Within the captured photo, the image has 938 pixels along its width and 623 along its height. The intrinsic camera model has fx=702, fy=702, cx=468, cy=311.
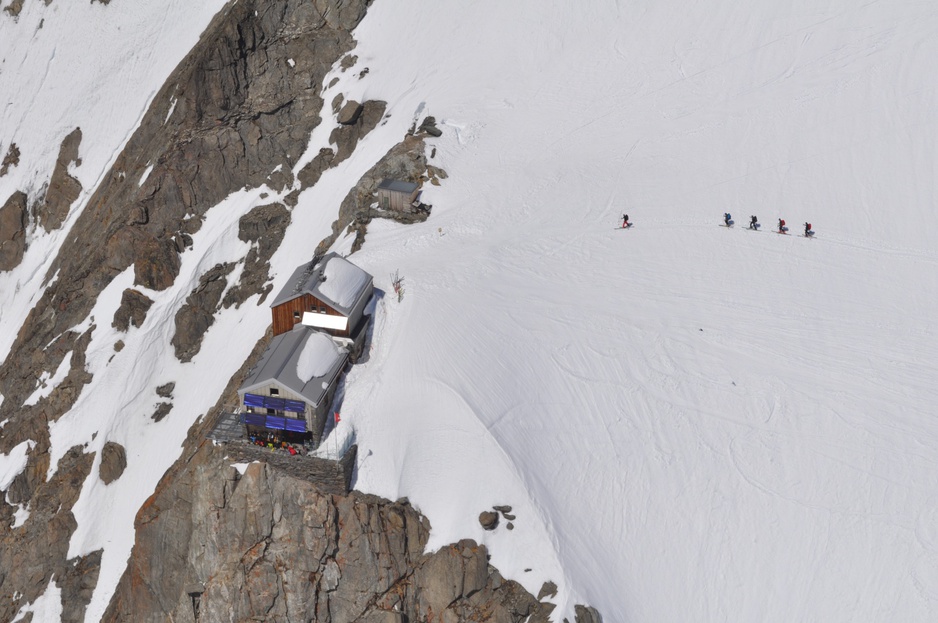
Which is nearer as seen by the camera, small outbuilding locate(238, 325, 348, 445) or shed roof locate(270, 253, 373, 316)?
small outbuilding locate(238, 325, 348, 445)

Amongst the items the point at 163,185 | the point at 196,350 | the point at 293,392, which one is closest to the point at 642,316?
the point at 293,392

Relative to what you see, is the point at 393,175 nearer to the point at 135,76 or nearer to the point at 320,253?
the point at 320,253

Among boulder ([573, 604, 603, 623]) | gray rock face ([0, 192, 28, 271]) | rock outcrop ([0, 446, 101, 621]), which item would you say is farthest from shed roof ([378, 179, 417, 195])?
gray rock face ([0, 192, 28, 271])

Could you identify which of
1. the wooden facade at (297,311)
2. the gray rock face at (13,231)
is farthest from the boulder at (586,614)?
the gray rock face at (13,231)

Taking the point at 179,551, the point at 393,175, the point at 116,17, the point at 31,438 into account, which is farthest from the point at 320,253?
the point at 116,17

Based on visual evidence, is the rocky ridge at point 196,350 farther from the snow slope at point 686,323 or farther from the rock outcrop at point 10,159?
the snow slope at point 686,323

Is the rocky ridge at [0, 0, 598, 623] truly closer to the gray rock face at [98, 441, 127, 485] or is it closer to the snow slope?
the gray rock face at [98, 441, 127, 485]
